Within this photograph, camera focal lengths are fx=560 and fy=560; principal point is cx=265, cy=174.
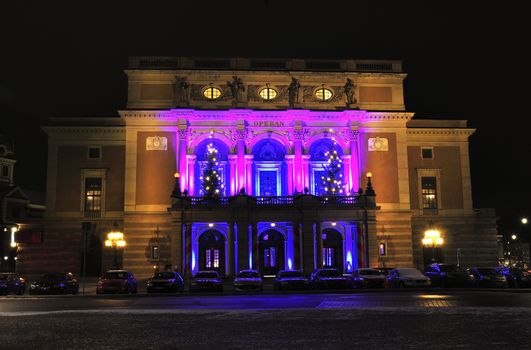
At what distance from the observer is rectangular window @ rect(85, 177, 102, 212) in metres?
52.4

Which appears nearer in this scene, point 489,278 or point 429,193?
point 489,278

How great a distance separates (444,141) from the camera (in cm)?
5538

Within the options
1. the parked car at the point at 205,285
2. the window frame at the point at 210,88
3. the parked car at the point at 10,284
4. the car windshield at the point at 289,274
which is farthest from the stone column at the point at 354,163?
the parked car at the point at 10,284

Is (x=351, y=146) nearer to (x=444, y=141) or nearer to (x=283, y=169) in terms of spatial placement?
(x=283, y=169)

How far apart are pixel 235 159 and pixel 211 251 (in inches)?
339

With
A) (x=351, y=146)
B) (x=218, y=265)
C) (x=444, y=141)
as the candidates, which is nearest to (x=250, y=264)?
(x=218, y=265)

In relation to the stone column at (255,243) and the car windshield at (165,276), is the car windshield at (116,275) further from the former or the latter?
the stone column at (255,243)

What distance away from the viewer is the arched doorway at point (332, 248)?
51.3m

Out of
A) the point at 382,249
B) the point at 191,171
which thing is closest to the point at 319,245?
the point at 382,249

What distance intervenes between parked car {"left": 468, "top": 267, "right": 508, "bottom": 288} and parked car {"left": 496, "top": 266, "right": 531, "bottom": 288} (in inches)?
25.5

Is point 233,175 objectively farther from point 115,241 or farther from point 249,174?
point 115,241

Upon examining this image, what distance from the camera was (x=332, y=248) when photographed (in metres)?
51.7

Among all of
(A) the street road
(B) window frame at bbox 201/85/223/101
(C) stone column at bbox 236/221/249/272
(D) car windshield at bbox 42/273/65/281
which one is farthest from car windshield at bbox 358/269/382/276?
(B) window frame at bbox 201/85/223/101

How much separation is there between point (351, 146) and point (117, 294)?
2717 centimetres
